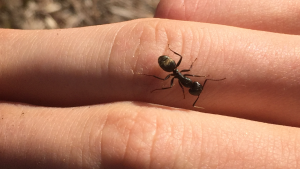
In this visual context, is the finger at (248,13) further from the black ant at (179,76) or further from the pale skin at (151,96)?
the black ant at (179,76)

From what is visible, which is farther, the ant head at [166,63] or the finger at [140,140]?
the ant head at [166,63]

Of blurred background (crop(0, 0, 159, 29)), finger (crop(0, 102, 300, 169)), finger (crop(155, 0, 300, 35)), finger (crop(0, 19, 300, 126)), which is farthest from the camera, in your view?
blurred background (crop(0, 0, 159, 29))

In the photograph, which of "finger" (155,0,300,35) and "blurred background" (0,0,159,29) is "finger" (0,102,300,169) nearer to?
"finger" (155,0,300,35)

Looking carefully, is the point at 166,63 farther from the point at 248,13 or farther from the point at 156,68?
the point at 248,13

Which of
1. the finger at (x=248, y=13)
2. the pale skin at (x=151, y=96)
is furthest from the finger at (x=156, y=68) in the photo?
the finger at (x=248, y=13)

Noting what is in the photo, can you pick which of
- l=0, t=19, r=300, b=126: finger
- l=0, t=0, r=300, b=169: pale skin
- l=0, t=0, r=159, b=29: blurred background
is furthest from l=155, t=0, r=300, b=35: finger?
l=0, t=0, r=159, b=29: blurred background

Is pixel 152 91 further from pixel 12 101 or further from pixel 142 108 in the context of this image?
pixel 12 101
